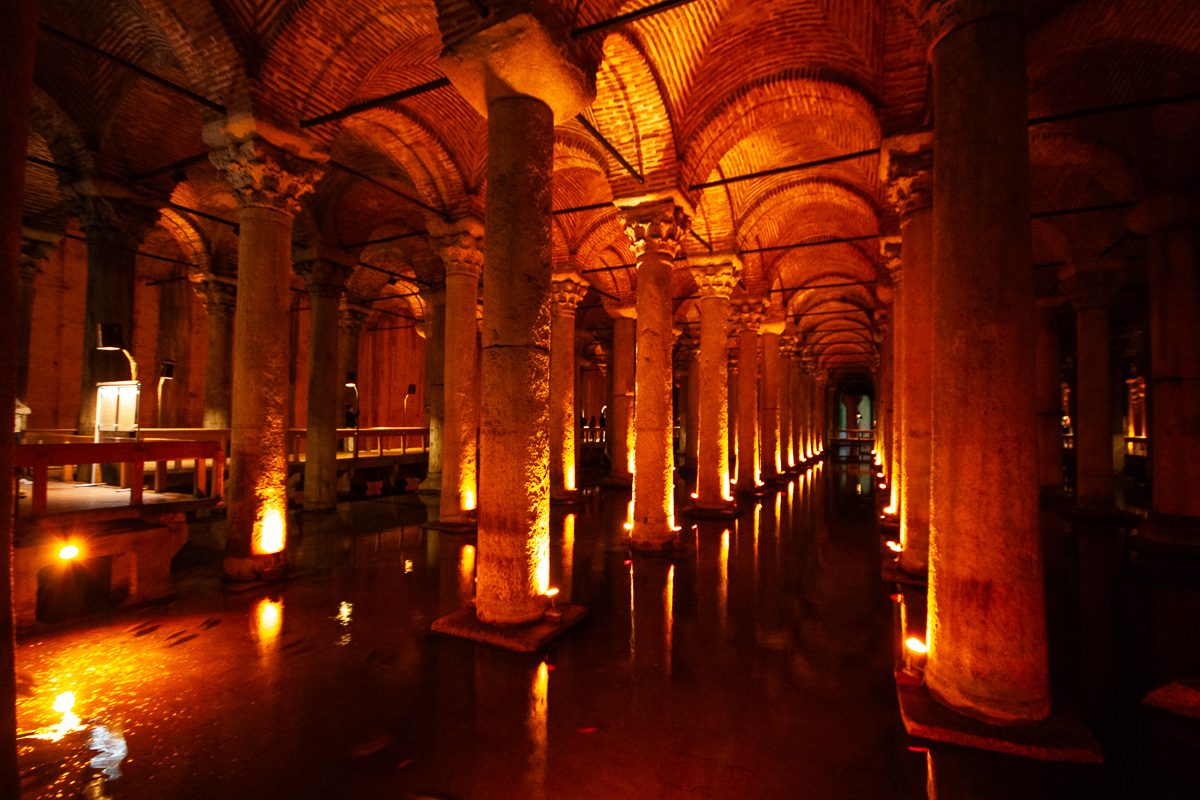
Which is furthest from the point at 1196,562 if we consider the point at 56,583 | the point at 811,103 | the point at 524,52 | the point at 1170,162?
the point at 56,583

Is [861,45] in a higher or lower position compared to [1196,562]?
higher

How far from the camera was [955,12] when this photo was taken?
3.59m

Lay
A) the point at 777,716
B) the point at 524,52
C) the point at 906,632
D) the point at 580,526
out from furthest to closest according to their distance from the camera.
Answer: the point at 580,526, the point at 906,632, the point at 524,52, the point at 777,716

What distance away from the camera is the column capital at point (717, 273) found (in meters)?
10.4

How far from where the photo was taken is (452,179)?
912cm

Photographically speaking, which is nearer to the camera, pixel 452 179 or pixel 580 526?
pixel 452 179

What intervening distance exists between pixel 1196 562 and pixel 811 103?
27.2ft

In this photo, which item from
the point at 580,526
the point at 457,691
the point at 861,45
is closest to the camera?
the point at 457,691

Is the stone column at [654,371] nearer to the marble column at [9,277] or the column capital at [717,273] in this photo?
the column capital at [717,273]

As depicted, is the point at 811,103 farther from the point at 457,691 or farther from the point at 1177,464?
the point at 457,691

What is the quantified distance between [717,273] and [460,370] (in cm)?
497

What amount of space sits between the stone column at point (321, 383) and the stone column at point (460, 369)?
123 inches

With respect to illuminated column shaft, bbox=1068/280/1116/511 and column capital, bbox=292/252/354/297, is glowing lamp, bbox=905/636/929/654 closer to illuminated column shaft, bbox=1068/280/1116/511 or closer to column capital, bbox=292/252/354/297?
illuminated column shaft, bbox=1068/280/1116/511

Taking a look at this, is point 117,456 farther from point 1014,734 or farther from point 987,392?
point 1014,734
